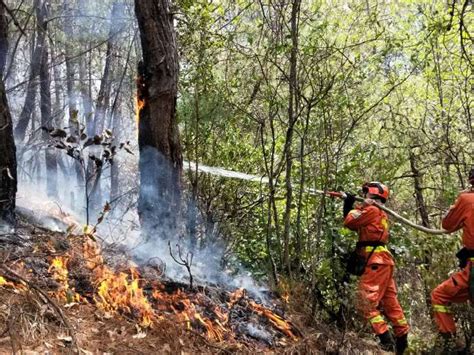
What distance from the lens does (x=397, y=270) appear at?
8.21 m

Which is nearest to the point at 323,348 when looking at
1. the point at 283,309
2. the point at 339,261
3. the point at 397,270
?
the point at 283,309

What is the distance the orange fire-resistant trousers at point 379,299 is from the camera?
566cm

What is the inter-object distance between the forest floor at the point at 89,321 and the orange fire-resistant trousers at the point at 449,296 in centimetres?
97

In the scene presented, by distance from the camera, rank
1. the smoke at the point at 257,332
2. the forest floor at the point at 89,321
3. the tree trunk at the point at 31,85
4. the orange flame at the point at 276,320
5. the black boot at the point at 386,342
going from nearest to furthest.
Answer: the forest floor at the point at 89,321 < the smoke at the point at 257,332 < the orange flame at the point at 276,320 < the black boot at the point at 386,342 < the tree trunk at the point at 31,85

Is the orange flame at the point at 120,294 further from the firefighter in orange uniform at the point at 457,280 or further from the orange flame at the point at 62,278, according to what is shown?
the firefighter in orange uniform at the point at 457,280

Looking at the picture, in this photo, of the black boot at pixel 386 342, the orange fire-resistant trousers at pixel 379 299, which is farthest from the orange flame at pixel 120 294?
the black boot at pixel 386 342

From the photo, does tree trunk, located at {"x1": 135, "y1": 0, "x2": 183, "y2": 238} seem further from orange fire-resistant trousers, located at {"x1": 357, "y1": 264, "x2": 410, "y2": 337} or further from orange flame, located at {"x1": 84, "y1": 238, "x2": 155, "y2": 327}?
orange fire-resistant trousers, located at {"x1": 357, "y1": 264, "x2": 410, "y2": 337}

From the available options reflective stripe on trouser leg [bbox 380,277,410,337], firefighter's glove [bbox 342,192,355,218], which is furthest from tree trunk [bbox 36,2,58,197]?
reflective stripe on trouser leg [bbox 380,277,410,337]

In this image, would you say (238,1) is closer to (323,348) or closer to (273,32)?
(273,32)

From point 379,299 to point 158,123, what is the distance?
3.89 meters

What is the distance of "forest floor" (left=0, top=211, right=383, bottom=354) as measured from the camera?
12.2 ft

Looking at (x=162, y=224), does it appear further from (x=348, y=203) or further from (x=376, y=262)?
(x=376, y=262)

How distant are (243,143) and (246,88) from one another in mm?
1156

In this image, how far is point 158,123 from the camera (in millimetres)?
6531
